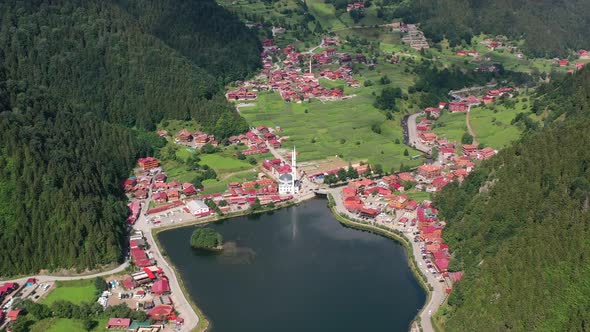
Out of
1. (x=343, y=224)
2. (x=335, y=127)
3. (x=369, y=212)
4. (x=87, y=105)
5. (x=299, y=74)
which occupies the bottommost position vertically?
(x=343, y=224)

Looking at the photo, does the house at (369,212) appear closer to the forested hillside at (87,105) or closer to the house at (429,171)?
the house at (429,171)

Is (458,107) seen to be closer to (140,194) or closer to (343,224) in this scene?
(343,224)

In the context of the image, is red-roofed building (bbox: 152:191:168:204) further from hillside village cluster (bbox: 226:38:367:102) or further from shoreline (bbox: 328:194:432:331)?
hillside village cluster (bbox: 226:38:367:102)

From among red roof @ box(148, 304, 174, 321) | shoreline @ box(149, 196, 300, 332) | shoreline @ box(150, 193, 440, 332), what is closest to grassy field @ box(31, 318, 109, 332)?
red roof @ box(148, 304, 174, 321)

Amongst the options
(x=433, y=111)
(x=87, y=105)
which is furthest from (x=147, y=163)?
(x=433, y=111)

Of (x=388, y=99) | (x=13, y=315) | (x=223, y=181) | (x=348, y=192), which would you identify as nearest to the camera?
(x=13, y=315)
